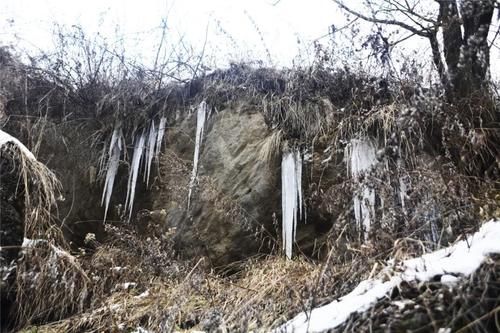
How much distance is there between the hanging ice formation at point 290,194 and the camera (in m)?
4.17

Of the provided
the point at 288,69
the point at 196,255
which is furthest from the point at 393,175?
the point at 288,69

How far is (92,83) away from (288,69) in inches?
81.9

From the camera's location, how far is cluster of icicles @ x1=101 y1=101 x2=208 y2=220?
496 cm

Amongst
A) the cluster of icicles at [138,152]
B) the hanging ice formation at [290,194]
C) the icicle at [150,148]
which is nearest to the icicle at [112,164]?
the cluster of icicles at [138,152]

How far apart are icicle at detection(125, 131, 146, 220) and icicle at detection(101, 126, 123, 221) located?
0.52 feet

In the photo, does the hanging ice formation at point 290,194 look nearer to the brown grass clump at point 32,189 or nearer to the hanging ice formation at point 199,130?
the hanging ice formation at point 199,130

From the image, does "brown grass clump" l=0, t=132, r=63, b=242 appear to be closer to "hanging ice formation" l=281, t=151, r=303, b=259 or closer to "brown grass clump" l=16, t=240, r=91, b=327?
"brown grass clump" l=16, t=240, r=91, b=327

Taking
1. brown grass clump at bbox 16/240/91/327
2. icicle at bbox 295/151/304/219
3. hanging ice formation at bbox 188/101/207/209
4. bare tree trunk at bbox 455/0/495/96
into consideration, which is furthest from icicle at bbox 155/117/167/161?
bare tree trunk at bbox 455/0/495/96

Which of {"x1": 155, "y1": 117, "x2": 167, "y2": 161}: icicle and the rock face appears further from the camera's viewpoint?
{"x1": 155, "y1": 117, "x2": 167, "y2": 161}: icicle

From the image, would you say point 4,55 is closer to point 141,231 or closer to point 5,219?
point 141,231

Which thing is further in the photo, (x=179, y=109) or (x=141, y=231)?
(x=179, y=109)

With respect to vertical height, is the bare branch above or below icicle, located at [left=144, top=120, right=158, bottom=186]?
above

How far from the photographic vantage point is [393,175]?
3.25 meters

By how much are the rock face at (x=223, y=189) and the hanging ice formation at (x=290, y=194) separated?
0.38ft
